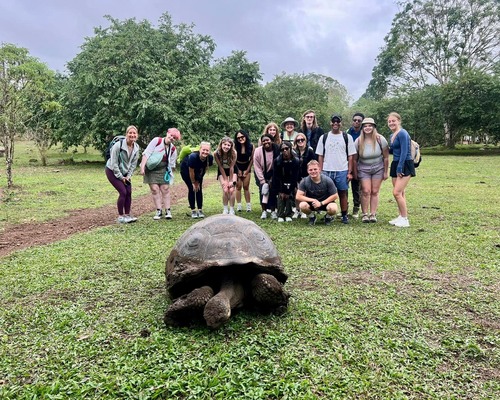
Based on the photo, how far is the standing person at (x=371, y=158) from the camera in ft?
21.7

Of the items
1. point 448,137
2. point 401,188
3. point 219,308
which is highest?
point 448,137

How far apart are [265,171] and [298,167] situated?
0.69m

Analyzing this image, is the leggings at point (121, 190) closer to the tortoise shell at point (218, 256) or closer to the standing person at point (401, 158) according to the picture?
the tortoise shell at point (218, 256)

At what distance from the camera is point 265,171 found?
7316mm

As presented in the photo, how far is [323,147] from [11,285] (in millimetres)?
5128

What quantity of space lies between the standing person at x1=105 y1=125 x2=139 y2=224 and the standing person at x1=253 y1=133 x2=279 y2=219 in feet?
7.56

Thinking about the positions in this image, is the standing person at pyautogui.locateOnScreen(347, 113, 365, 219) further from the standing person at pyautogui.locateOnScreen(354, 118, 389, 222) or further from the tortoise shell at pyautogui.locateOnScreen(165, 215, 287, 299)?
the tortoise shell at pyautogui.locateOnScreen(165, 215, 287, 299)

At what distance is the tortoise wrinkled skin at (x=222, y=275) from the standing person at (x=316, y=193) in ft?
10.7

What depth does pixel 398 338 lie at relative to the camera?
2.77 metres

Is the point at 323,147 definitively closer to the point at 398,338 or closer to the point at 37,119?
the point at 398,338

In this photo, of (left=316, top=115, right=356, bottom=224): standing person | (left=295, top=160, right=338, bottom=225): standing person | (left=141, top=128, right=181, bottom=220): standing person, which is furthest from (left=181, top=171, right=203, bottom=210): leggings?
(left=316, top=115, right=356, bottom=224): standing person

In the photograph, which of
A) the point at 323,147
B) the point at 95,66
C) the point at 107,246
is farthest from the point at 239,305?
the point at 95,66

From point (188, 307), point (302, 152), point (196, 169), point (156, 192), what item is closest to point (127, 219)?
point (156, 192)

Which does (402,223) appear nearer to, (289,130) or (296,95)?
(289,130)
